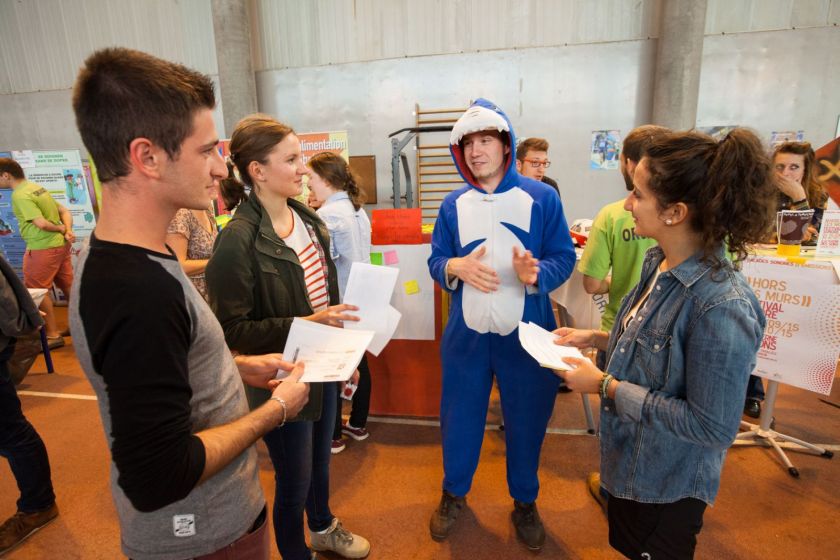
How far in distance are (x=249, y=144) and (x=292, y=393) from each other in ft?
2.86

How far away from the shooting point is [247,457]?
958mm

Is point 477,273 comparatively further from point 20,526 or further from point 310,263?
point 20,526

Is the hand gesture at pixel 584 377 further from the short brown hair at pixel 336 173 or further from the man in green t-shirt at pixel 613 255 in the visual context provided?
the short brown hair at pixel 336 173

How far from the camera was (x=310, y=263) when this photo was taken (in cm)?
158

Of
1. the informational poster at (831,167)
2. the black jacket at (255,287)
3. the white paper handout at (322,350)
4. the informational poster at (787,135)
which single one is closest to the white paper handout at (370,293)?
the black jacket at (255,287)

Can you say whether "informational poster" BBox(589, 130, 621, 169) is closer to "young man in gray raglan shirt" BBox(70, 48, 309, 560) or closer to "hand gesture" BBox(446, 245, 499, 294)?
"hand gesture" BBox(446, 245, 499, 294)

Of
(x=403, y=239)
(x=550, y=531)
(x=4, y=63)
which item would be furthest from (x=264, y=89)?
(x=550, y=531)

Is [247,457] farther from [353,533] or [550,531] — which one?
[550,531]

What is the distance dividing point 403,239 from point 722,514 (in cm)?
216

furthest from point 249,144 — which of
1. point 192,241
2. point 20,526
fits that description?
point 20,526

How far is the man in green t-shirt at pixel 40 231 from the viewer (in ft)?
13.9

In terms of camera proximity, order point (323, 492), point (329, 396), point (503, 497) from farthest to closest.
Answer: point (503, 497)
point (323, 492)
point (329, 396)

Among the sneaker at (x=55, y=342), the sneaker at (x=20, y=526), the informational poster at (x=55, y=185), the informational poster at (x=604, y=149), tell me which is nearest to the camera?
the sneaker at (x=20, y=526)

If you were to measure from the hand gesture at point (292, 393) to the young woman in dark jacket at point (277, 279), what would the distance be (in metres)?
0.33
